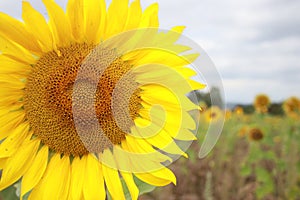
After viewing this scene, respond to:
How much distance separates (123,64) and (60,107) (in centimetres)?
19

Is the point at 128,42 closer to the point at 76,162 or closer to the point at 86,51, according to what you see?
the point at 86,51

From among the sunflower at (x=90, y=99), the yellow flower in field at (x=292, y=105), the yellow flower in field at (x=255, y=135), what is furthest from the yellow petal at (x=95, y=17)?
the yellow flower in field at (x=292, y=105)

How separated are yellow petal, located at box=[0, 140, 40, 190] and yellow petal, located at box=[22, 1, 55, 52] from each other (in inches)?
9.9

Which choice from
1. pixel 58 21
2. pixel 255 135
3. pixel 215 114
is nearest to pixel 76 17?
pixel 58 21

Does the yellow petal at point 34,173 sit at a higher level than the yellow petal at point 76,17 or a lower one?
lower

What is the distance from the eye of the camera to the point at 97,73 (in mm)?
1011

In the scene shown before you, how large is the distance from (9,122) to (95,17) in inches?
13.4

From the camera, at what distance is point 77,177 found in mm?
1010

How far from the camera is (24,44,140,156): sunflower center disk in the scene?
39.7 inches

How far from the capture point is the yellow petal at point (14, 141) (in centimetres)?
99

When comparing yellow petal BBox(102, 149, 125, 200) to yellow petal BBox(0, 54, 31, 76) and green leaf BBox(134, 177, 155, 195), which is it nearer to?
green leaf BBox(134, 177, 155, 195)

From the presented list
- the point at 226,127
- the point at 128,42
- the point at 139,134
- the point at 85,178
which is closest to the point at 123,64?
the point at 128,42

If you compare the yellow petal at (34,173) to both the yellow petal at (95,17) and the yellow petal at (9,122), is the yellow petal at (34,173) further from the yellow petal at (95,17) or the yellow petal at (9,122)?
the yellow petal at (95,17)

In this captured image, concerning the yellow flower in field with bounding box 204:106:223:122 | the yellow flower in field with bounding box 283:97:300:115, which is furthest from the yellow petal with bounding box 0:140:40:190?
the yellow flower in field with bounding box 283:97:300:115
